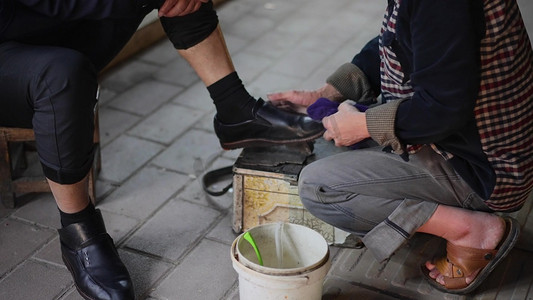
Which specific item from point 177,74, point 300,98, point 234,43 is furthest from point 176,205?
point 234,43

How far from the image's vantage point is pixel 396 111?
2.00 m

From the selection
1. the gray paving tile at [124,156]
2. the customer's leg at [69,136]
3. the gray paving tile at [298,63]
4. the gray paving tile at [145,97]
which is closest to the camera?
the customer's leg at [69,136]

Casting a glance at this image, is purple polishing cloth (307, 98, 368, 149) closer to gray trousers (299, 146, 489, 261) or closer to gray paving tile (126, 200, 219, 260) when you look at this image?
gray trousers (299, 146, 489, 261)

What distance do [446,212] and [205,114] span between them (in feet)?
5.18

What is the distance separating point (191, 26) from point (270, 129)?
0.44 meters

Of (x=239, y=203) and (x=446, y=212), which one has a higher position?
(x=446, y=212)

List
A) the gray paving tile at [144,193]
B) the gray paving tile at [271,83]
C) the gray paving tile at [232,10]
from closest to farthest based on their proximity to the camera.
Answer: the gray paving tile at [144,193] < the gray paving tile at [271,83] < the gray paving tile at [232,10]

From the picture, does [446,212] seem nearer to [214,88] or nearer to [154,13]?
[214,88]

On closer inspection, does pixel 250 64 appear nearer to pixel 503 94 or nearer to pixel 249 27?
pixel 249 27

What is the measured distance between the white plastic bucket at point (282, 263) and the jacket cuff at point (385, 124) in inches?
12.7

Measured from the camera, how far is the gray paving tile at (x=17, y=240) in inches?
95.8

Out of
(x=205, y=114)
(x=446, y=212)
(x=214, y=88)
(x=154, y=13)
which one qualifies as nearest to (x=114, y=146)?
(x=205, y=114)

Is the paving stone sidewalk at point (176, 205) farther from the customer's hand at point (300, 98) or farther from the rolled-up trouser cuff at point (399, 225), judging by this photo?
the customer's hand at point (300, 98)

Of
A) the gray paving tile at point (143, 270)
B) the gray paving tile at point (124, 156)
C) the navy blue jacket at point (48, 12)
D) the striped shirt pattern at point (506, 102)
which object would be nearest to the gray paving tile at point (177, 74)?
the gray paving tile at point (124, 156)
